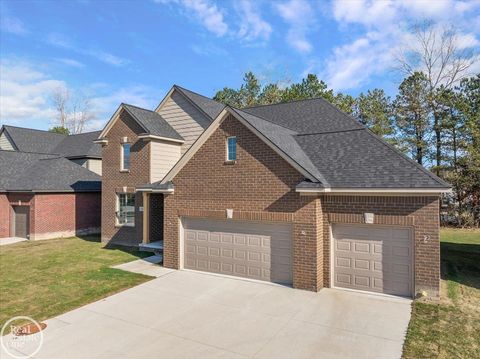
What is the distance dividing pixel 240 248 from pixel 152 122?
9.60m

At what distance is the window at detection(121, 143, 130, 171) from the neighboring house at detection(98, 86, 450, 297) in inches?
213

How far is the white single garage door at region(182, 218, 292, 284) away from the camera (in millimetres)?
10703

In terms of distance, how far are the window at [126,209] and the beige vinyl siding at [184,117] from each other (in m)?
3.95

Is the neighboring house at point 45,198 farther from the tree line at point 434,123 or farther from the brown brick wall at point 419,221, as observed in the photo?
the tree line at point 434,123

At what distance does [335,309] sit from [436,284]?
2964 mm

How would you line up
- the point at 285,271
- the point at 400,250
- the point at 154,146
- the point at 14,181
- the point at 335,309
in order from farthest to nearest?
the point at 14,181 → the point at 154,146 → the point at 285,271 → the point at 400,250 → the point at 335,309

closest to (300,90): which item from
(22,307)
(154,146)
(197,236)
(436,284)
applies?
(154,146)

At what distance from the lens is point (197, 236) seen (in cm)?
1248

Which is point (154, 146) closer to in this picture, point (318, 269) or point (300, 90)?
point (318, 269)

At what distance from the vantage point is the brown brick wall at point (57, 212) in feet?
66.0

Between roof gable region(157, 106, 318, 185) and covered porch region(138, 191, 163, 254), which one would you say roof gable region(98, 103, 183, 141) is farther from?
roof gable region(157, 106, 318, 185)

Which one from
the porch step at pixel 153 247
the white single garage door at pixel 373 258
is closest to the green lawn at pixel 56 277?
the porch step at pixel 153 247

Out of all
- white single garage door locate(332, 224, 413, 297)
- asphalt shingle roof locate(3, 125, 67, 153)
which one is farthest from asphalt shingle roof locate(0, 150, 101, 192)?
white single garage door locate(332, 224, 413, 297)

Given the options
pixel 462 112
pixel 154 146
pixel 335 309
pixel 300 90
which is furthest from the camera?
pixel 300 90
